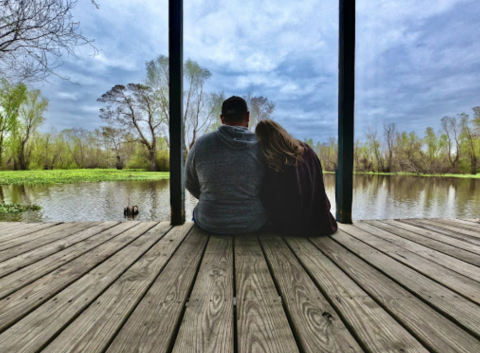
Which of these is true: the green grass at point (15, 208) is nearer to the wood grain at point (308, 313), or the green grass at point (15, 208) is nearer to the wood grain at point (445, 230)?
the wood grain at point (308, 313)

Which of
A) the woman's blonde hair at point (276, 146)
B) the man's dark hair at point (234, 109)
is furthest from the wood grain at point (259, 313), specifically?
the man's dark hair at point (234, 109)

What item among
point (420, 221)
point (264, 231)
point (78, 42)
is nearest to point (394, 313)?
point (264, 231)

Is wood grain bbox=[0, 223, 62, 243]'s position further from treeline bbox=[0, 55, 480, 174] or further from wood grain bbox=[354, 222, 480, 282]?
treeline bbox=[0, 55, 480, 174]

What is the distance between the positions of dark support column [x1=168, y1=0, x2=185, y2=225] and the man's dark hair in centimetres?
66

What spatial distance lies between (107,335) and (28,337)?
21 centimetres

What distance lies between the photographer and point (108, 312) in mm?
764

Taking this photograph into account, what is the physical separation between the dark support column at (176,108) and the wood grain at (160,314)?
3.29 ft

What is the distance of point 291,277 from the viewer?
1015 millimetres

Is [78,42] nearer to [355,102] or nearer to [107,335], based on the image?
[355,102]

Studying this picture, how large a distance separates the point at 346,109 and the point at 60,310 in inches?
91.9

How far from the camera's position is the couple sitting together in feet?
5.05

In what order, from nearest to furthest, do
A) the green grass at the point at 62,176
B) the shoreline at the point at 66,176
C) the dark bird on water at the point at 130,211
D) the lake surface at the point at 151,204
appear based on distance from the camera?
the lake surface at the point at 151,204 < the dark bird on water at the point at 130,211 < the shoreline at the point at 66,176 < the green grass at the point at 62,176

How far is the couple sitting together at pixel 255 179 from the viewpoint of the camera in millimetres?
1540

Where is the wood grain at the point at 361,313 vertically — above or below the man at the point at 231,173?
below
